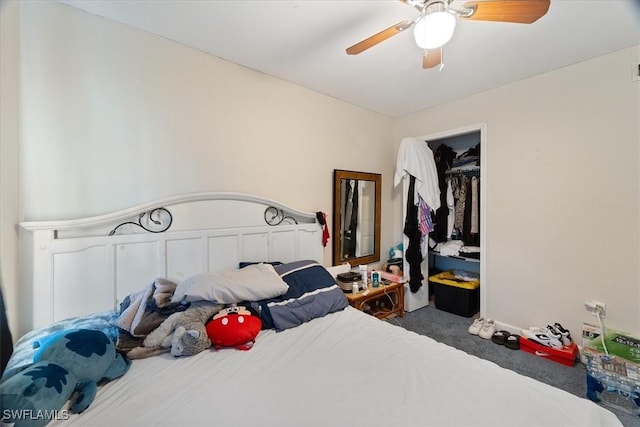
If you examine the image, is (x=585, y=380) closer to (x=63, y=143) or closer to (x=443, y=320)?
(x=443, y=320)

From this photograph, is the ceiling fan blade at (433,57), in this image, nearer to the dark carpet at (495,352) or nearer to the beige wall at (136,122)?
the beige wall at (136,122)

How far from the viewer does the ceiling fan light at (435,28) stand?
1.12 metres

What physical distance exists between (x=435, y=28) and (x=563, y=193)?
1.98 m

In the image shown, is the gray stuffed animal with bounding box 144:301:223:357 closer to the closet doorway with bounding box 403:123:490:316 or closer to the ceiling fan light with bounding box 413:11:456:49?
the ceiling fan light with bounding box 413:11:456:49

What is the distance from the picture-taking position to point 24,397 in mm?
796

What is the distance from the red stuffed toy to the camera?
1.30 meters

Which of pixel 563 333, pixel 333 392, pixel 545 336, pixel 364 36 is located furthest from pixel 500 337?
pixel 364 36

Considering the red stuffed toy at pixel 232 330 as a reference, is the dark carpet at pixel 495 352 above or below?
below

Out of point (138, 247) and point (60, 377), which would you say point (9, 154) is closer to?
point (138, 247)

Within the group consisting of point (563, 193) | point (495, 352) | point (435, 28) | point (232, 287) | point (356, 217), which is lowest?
point (495, 352)

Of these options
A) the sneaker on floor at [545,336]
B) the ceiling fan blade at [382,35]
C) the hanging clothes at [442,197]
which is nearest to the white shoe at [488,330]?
the sneaker on floor at [545,336]

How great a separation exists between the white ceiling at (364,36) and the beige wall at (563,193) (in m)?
0.24

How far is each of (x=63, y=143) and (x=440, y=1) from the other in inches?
82.8

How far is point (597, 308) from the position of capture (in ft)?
6.48
